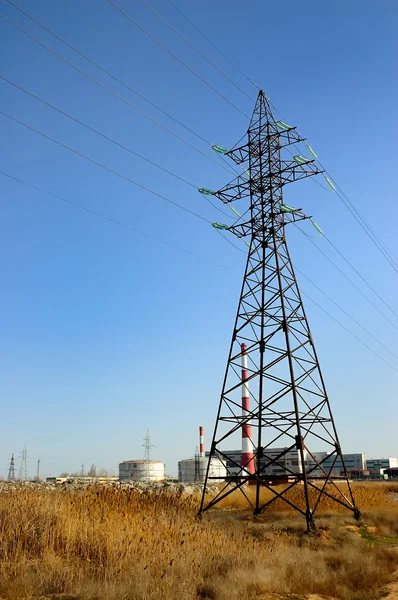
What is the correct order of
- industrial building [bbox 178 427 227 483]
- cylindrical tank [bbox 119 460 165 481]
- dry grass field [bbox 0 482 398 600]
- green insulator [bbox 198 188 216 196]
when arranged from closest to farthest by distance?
1. dry grass field [bbox 0 482 398 600]
2. green insulator [bbox 198 188 216 196]
3. industrial building [bbox 178 427 227 483]
4. cylindrical tank [bbox 119 460 165 481]

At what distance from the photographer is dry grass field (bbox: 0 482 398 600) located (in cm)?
806

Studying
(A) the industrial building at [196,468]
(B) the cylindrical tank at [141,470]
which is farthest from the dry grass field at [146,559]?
(B) the cylindrical tank at [141,470]

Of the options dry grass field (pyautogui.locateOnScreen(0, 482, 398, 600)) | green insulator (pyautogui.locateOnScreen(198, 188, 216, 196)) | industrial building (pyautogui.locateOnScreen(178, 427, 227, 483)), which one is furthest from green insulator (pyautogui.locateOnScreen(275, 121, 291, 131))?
industrial building (pyautogui.locateOnScreen(178, 427, 227, 483))

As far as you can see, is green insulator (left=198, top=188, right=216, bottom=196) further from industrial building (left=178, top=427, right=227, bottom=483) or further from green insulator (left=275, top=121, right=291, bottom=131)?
industrial building (left=178, top=427, right=227, bottom=483)

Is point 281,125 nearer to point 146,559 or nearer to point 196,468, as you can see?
point 146,559

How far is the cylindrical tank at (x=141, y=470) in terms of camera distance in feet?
312

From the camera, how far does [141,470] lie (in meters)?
95.8

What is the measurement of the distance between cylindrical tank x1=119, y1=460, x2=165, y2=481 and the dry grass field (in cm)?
8589

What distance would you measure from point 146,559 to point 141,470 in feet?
301

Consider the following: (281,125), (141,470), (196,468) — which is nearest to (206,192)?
(281,125)

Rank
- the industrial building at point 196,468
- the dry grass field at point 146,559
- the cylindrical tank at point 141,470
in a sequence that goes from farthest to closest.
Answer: the cylindrical tank at point 141,470
the industrial building at point 196,468
the dry grass field at point 146,559

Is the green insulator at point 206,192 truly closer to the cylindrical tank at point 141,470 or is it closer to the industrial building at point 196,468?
the industrial building at point 196,468

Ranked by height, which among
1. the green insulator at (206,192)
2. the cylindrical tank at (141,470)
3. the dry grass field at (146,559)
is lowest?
the cylindrical tank at (141,470)

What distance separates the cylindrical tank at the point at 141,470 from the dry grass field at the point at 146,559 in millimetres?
85886
